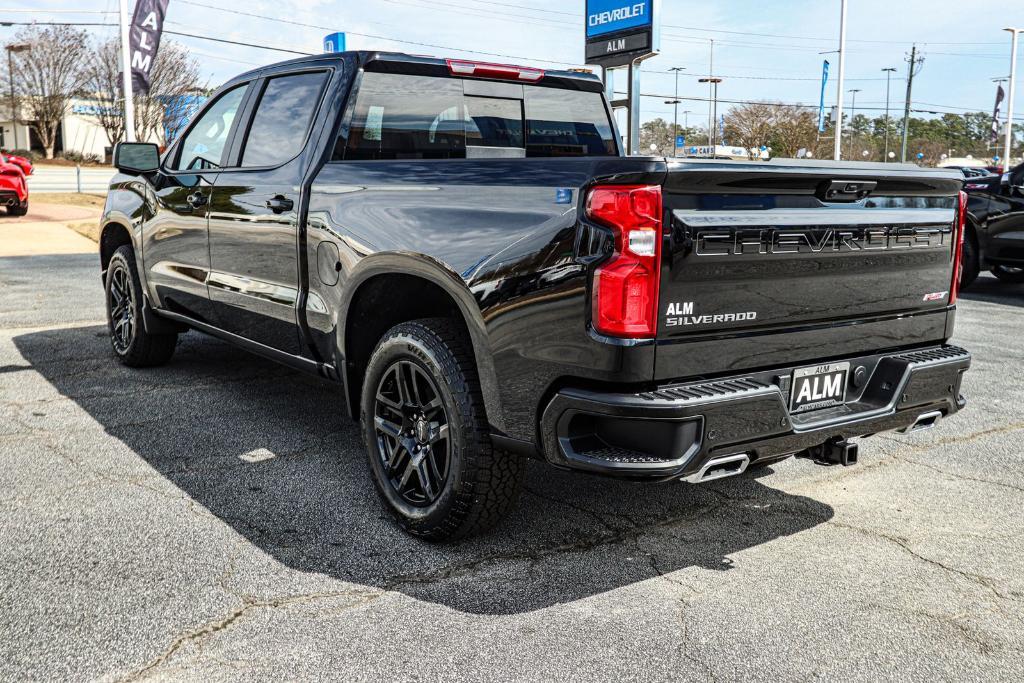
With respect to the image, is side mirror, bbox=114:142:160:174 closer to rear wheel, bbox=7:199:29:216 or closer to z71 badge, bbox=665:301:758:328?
z71 badge, bbox=665:301:758:328

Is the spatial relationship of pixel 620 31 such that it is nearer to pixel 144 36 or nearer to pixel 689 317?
pixel 689 317

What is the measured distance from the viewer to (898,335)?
3.50 meters

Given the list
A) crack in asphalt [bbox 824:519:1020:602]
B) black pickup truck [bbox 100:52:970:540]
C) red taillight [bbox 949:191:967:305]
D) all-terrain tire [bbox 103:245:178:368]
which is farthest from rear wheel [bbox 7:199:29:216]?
red taillight [bbox 949:191:967:305]

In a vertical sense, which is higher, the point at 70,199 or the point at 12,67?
the point at 12,67

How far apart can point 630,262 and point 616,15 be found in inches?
430

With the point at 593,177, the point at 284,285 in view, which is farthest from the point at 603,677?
the point at 284,285

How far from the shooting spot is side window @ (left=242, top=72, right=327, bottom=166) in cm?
447

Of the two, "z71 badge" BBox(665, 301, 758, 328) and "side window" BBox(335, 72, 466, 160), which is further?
"side window" BBox(335, 72, 466, 160)

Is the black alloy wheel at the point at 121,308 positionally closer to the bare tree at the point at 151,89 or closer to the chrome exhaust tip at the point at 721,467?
the chrome exhaust tip at the point at 721,467

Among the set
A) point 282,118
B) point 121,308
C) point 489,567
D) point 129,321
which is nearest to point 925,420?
point 489,567

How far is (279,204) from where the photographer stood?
14.2ft

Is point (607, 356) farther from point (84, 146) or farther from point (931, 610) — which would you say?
point (84, 146)

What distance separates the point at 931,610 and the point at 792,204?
1417 mm

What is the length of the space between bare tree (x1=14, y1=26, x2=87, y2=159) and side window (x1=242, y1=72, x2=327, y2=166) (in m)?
58.8
